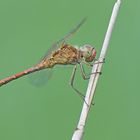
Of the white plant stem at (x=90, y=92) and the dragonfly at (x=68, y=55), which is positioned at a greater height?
the dragonfly at (x=68, y=55)

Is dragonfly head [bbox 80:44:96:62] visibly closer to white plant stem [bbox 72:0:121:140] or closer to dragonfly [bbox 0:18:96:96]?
dragonfly [bbox 0:18:96:96]

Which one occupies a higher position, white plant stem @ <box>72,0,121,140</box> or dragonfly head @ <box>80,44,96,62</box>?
dragonfly head @ <box>80,44,96,62</box>

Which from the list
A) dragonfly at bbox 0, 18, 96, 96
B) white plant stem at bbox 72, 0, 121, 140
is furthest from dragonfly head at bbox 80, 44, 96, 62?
Answer: white plant stem at bbox 72, 0, 121, 140

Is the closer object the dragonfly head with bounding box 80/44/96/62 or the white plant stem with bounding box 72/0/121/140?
the white plant stem with bounding box 72/0/121/140

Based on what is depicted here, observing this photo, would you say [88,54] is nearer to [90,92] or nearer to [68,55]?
[68,55]

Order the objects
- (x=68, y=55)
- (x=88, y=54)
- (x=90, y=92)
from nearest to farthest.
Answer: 1. (x=90, y=92)
2. (x=88, y=54)
3. (x=68, y=55)

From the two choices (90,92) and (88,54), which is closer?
(90,92)

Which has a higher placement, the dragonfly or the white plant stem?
the dragonfly

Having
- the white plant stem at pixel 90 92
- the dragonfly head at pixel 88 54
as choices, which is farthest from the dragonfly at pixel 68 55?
the white plant stem at pixel 90 92

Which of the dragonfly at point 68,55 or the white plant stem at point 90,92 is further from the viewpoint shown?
the dragonfly at point 68,55

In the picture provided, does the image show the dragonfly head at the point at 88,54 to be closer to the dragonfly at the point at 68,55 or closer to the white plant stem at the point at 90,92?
the dragonfly at the point at 68,55

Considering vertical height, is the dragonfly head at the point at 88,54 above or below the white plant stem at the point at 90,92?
above

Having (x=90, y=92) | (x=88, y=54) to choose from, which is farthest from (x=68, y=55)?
(x=90, y=92)
